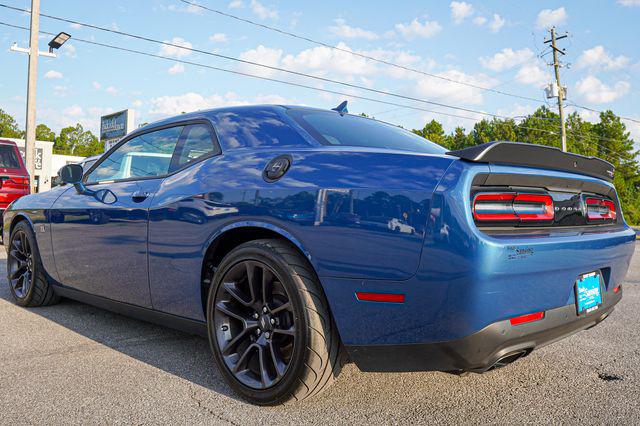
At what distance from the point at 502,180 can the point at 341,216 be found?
67 cm

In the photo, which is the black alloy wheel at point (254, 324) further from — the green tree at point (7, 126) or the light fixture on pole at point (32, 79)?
the green tree at point (7, 126)

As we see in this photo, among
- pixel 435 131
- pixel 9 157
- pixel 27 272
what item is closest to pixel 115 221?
pixel 27 272

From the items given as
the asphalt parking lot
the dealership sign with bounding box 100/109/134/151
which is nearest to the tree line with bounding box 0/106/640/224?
the dealership sign with bounding box 100/109/134/151

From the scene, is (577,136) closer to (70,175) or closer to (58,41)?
(58,41)

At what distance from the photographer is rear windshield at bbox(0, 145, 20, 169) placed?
9.83 metres

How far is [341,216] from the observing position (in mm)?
2174

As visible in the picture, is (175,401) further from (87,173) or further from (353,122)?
(87,173)

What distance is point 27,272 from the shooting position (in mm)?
4492

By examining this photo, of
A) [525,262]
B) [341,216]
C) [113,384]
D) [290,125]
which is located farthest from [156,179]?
[525,262]

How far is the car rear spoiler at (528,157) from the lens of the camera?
211 cm

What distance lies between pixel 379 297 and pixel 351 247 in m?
0.23

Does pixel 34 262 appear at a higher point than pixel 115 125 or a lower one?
lower

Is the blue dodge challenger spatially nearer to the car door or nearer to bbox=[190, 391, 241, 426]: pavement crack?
the car door

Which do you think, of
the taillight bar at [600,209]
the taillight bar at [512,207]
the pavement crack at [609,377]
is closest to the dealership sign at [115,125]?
the taillight bar at [600,209]
